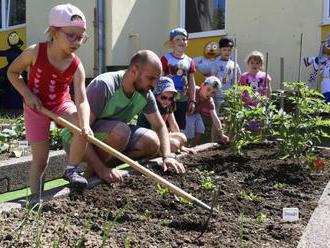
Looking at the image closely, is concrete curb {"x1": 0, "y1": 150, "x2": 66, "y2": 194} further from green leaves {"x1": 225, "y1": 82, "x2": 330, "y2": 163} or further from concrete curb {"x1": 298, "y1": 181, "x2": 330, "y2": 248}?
concrete curb {"x1": 298, "y1": 181, "x2": 330, "y2": 248}

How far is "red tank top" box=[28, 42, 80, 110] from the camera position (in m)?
3.45

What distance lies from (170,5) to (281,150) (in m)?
6.27

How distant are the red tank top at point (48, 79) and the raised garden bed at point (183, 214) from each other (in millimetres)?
718

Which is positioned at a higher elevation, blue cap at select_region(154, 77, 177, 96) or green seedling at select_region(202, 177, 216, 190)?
blue cap at select_region(154, 77, 177, 96)

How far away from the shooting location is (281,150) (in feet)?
14.8

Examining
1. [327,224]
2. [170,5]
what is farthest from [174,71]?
[170,5]

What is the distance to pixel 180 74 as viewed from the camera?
6000mm

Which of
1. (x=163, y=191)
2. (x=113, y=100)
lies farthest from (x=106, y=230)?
(x=113, y=100)

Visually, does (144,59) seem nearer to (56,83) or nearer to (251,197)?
(56,83)

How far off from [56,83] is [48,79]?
67mm

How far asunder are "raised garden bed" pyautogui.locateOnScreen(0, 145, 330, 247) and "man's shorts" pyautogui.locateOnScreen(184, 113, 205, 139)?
174cm

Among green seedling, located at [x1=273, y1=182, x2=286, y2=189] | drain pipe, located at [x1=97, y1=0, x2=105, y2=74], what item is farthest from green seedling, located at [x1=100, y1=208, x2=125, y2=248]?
drain pipe, located at [x1=97, y1=0, x2=105, y2=74]

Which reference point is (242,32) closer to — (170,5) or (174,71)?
(170,5)

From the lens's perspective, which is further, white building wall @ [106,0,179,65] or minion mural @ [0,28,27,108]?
minion mural @ [0,28,27,108]
